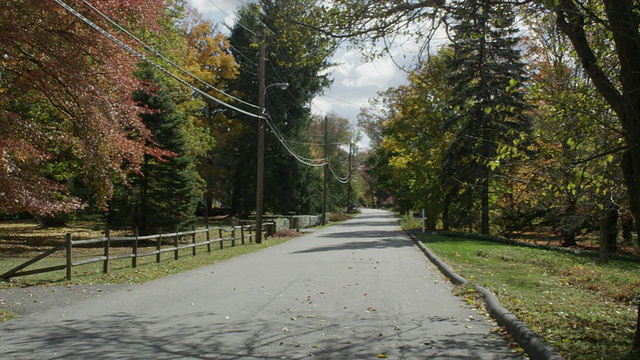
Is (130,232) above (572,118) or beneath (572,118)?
beneath

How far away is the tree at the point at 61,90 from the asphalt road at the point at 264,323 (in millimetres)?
5766

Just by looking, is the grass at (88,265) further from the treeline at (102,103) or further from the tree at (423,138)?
the tree at (423,138)

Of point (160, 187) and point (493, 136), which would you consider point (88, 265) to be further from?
point (493, 136)

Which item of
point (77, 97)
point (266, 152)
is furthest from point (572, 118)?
point (266, 152)

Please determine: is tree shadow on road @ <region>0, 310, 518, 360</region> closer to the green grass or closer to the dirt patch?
the green grass

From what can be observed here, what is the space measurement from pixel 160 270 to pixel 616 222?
55.9 feet

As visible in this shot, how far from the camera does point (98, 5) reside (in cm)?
1603

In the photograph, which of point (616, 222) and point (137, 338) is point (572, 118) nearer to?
point (137, 338)

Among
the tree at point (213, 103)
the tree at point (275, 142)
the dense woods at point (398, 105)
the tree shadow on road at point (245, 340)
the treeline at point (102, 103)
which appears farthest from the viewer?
the tree at point (275, 142)

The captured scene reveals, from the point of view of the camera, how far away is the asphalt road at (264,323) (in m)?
6.40

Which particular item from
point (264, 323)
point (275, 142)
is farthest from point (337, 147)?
point (264, 323)

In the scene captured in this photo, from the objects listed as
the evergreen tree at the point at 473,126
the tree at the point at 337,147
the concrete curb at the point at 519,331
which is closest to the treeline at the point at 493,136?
the evergreen tree at the point at 473,126

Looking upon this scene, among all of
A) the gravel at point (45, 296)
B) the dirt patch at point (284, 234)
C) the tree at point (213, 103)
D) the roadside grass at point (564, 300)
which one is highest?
the tree at point (213, 103)

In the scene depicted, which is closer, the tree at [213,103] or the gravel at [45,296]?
the gravel at [45,296]
